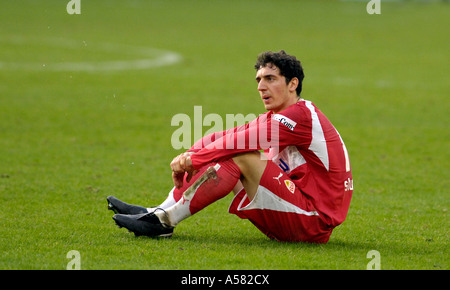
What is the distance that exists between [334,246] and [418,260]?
0.81 metres

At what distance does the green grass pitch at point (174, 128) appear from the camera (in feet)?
20.9

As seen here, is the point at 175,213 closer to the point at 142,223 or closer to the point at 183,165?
the point at 142,223

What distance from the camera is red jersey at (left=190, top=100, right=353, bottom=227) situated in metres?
6.21

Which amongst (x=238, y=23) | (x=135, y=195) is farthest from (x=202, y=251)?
(x=238, y=23)

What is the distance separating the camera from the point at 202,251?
6277 millimetres

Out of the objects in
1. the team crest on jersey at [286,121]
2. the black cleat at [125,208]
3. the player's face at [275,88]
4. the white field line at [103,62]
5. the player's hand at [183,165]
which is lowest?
the black cleat at [125,208]

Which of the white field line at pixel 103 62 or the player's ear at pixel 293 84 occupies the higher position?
the white field line at pixel 103 62

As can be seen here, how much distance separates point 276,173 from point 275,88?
0.85 metres

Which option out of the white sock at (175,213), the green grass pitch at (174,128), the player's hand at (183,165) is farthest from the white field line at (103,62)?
the player's hand at (183,165)

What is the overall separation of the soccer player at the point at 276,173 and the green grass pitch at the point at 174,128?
22 cm

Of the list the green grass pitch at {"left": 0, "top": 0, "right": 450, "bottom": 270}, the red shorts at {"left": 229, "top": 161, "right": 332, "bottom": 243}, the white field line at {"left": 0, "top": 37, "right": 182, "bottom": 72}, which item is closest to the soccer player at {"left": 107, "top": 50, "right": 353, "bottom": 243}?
the red shorts at {"left": 229, "top": 161, "right": 332, "bottom": 243}

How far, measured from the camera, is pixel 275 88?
657 cm

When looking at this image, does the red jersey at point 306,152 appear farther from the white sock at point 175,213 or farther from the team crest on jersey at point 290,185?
the white sock at point 175,213

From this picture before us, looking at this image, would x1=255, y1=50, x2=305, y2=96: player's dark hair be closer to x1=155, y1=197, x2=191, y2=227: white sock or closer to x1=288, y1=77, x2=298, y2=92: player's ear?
x1=288, y1=77, x2=298, y2=92: player's ear
